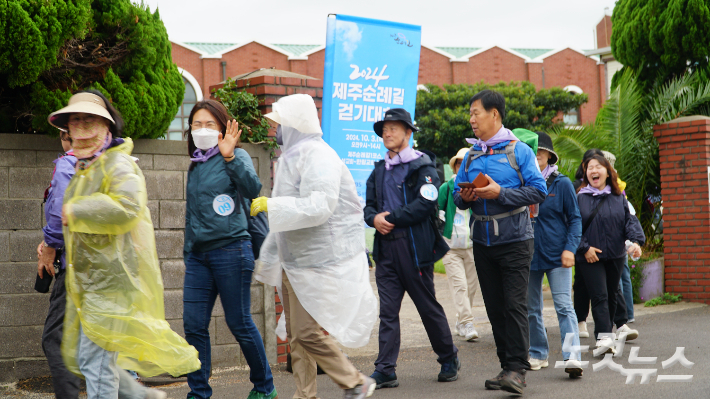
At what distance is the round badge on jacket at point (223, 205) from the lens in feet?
14.3

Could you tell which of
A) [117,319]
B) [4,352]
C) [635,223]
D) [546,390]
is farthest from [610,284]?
[4,352]

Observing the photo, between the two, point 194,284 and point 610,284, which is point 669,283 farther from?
point 194,284

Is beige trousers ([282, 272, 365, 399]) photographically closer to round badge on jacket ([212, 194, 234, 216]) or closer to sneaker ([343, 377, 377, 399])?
sneaker ([343, 377, 377, 399])

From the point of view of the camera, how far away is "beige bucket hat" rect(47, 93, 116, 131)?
3553 millimetres

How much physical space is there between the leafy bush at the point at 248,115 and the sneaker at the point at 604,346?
3.29 m

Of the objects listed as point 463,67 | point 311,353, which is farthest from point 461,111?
point 311,353

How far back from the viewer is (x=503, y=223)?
4777mm

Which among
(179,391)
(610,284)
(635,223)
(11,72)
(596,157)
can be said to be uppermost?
(11,72)

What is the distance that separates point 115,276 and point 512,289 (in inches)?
105

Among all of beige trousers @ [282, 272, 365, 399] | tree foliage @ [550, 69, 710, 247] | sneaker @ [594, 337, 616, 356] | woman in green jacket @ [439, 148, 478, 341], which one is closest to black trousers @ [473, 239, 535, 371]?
beige trousers @ [282, 272, 365, 399]

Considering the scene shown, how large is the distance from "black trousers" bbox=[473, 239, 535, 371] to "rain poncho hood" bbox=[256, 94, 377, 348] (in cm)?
103

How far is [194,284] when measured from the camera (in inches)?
172

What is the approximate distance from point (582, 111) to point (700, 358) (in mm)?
45012

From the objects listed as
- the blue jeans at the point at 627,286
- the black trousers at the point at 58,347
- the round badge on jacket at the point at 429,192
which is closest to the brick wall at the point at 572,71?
the blue jeans at the point at 627,286
